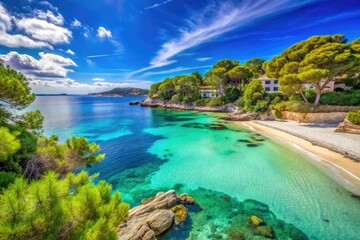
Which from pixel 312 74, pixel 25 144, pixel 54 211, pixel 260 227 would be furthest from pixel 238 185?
pixel 312 74

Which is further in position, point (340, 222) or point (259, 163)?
point (259, 163)

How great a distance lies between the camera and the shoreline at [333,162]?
8.92m

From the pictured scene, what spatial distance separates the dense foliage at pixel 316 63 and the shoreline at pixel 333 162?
858 centimetres

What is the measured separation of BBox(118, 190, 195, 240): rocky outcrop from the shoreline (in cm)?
864

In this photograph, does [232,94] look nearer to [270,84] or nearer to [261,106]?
[270,84]

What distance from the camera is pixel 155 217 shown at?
20.7 feet

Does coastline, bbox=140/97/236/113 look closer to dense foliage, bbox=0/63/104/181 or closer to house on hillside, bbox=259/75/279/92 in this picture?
house on hillside, bbox=259/75/279/92

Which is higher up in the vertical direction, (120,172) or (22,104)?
(22,104)

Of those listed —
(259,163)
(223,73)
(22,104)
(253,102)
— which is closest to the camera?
(22,104)

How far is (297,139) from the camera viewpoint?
1631 cm

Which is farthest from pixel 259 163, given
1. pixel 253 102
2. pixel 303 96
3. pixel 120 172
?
pixel 253 102

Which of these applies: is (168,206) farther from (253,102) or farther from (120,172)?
(253,102)

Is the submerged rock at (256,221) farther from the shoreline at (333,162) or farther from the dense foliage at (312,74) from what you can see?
the dense foliage at (312,74)

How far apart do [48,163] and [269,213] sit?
877cm
